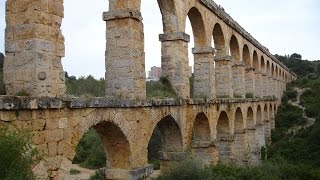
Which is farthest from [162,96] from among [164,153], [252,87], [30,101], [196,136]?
[252,87]

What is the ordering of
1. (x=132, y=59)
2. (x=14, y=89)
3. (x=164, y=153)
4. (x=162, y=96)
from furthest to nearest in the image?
(x=164, y=153)
(x=162, y=96)
(x=132, y=59)
(x=14, y=89)

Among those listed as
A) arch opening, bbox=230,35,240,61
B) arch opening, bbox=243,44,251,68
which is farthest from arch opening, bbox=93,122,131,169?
arch opening, bbox=243,44,251,68

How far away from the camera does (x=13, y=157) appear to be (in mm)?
4453

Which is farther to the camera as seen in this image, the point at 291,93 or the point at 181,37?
the point at 291,93

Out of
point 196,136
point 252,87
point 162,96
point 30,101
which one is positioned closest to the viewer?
point 30,101

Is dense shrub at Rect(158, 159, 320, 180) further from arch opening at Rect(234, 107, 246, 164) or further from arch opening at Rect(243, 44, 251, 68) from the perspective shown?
arch opening at Rect(243, 44, 251, 68)

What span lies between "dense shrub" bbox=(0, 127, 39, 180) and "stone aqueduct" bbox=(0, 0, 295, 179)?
1.79 ft

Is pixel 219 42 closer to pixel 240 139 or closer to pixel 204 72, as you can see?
pixel 204 72

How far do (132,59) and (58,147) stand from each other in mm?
3074

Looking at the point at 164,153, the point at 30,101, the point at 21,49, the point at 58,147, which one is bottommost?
the point at 164,153

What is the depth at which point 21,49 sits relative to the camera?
5.80 meters

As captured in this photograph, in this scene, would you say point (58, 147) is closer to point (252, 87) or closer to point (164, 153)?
point (164, 153)

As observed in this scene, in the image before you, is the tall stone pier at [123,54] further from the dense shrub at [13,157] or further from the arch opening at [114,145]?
the dense shrub at [13,157]

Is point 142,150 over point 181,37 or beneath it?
beneath
